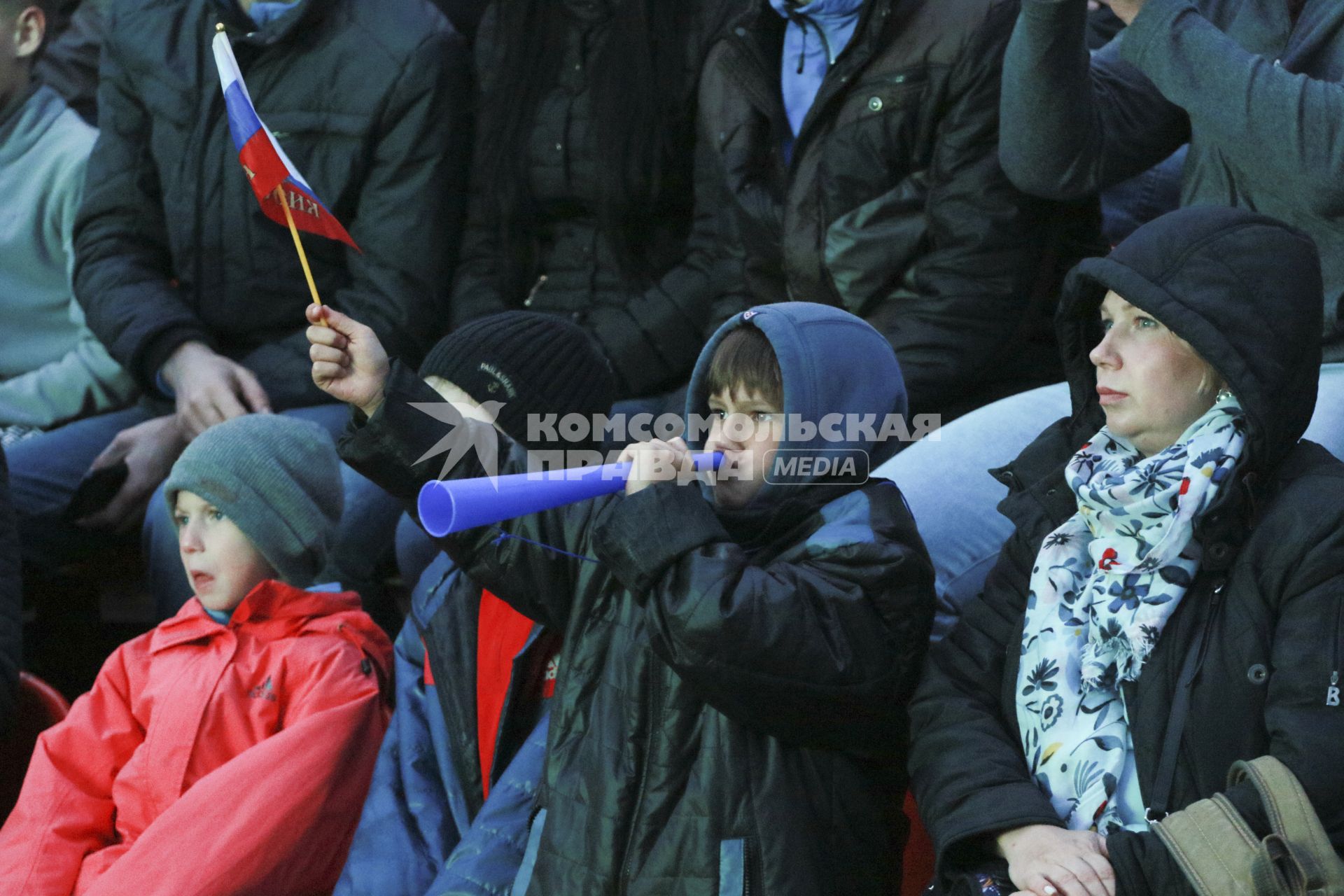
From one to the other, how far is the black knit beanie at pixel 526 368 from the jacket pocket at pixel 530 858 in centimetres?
90

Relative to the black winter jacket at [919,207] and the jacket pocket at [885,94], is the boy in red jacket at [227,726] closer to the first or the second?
the black winter jacket at [919,207]

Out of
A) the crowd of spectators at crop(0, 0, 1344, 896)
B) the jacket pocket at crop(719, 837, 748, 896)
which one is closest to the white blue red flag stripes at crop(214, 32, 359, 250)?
the crowd of spectators at crop(0, 0, 1344, 896)

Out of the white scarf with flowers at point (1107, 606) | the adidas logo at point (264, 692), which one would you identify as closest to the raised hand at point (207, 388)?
the adidas logo at point (264, 692)

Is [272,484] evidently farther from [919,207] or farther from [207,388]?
[919,207]

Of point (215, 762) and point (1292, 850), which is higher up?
point (1292, 850)

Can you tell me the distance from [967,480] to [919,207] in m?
0.78

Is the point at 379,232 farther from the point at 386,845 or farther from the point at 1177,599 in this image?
the point at 1177,599

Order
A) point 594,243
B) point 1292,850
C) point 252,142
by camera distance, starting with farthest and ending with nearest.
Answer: point 594,243 → point 252,142 → point 1292,850

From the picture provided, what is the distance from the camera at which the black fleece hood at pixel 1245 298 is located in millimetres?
2178

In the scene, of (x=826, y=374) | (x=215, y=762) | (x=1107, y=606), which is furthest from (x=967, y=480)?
(x=215, y=762)

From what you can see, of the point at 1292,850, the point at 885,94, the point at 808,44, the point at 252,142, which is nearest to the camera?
the point at 1292,850

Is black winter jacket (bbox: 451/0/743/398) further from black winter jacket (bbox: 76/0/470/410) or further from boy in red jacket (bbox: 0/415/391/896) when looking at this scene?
boy in red jacket (bbox: 0/415/391/896)

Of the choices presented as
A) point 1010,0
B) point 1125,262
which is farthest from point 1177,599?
point 1010,0

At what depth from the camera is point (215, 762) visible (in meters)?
2.82
